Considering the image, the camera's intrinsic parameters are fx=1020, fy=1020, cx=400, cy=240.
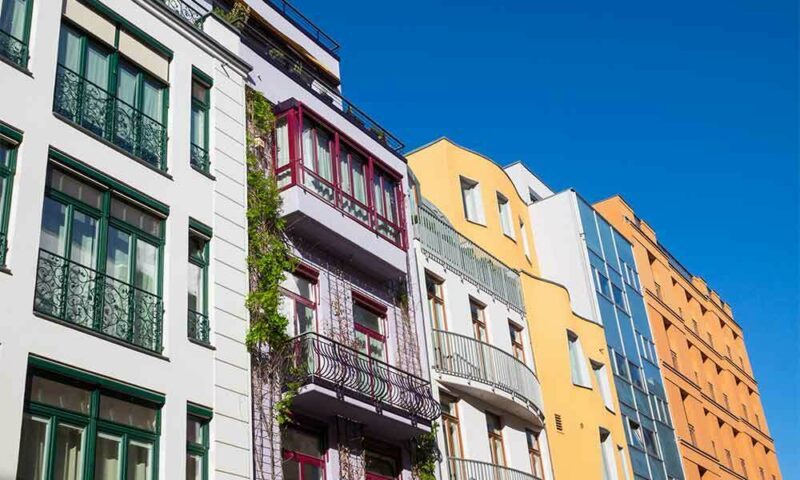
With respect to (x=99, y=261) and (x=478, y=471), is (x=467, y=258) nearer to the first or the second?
(x=478, y=471)

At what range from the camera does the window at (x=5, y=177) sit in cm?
1398

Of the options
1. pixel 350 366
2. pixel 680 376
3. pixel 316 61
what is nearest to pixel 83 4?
pixel 350 366

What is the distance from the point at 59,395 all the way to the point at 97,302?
1676mm

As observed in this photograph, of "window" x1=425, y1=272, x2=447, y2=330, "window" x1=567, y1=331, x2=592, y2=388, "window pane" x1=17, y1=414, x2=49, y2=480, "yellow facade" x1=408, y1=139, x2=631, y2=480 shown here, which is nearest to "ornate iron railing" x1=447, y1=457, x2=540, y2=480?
"yellow facade" x1=408, y1=139, x2=631, y2=480

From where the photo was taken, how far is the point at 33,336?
13.7 meters

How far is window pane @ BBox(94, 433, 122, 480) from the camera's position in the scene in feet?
45.9

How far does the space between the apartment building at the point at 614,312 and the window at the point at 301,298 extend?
14.0 m

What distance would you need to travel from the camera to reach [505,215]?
3316 centimetres

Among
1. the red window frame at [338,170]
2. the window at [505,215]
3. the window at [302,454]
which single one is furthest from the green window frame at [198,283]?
the window at [505,215]

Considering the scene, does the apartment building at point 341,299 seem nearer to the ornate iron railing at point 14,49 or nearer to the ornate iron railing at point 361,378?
the ornate iron railing at point 361,378

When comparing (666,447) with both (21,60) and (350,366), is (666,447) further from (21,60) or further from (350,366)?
(21,60)

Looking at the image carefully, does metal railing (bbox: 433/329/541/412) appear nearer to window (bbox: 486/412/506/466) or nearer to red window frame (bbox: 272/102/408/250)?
window (bbox: 486/412/506/466)

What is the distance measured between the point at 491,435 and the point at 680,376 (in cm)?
1785

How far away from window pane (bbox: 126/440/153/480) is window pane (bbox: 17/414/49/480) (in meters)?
1.48
